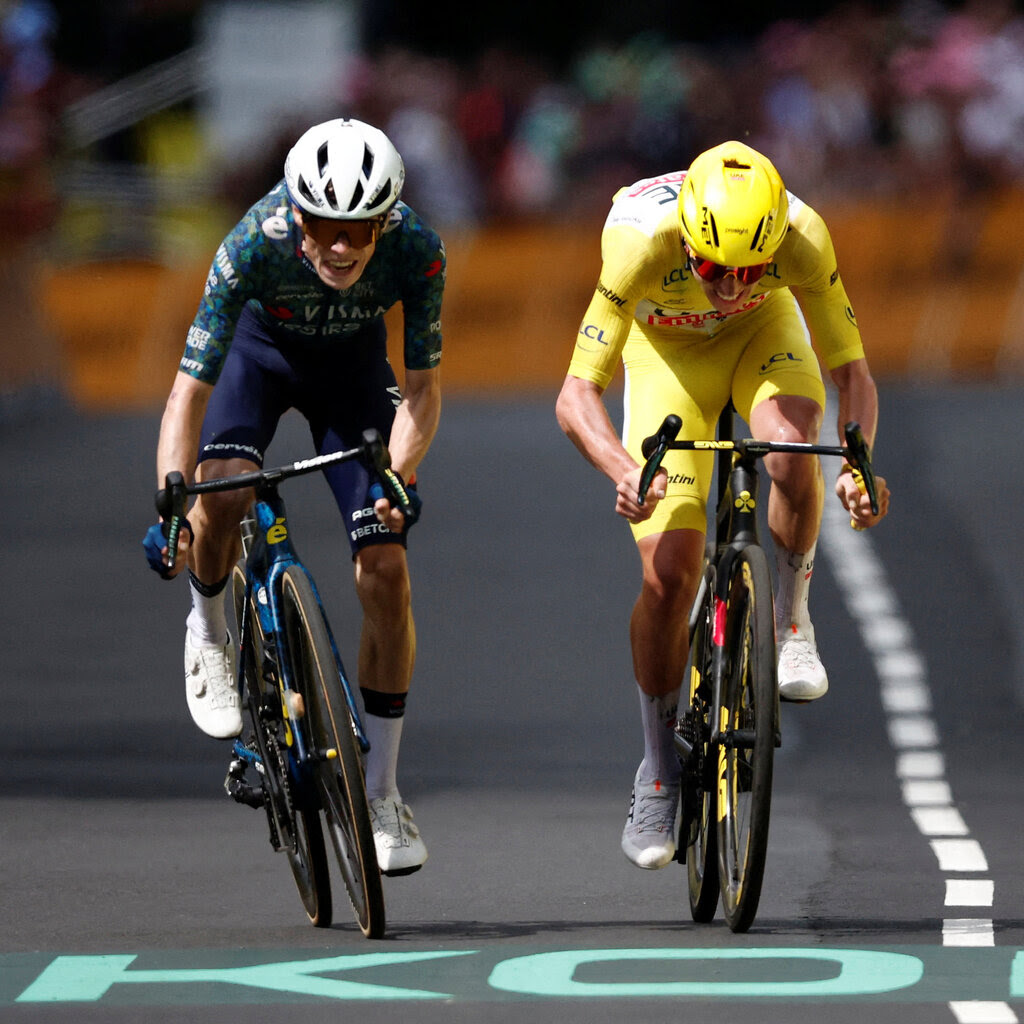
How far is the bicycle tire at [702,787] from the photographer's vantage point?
688 cm

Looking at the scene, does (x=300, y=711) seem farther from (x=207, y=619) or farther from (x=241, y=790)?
(x=207, y=619)

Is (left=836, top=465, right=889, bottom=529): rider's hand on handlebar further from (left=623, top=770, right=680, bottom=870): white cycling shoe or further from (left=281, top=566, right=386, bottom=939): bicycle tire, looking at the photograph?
(left=281, top=566, right=386, bottom=939): bicycle tire

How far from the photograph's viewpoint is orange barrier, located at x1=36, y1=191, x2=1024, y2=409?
2278 centimetres

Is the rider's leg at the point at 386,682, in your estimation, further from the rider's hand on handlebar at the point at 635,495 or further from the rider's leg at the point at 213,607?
the rider's hand on handlebar at the point at 635,495

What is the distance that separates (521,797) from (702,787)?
2.13 m

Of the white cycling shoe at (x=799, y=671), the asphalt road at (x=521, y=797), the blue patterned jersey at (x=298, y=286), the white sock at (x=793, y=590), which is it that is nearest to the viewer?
the asphalt road at (x=521, y=797)

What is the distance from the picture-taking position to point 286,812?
22.9 ft

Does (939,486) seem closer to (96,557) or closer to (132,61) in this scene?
(96,557)

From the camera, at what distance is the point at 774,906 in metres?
7.12

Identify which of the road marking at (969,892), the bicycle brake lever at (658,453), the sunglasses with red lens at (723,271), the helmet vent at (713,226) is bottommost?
the road marking at (969,892)

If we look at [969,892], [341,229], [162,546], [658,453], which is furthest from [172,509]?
[969,892]

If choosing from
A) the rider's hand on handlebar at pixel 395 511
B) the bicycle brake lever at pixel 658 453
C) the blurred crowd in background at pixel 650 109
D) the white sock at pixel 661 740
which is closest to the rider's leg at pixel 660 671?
the white sock at pixel 661 740

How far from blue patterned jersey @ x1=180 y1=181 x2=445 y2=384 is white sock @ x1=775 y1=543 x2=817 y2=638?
129 cm

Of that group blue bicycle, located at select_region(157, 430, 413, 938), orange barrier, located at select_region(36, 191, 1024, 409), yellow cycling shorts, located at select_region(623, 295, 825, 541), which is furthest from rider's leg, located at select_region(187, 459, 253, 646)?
orange barrier, located at select_region(36, 191, 1024, 409)
